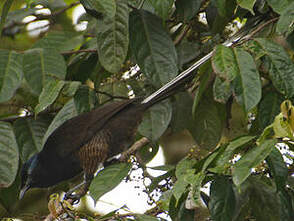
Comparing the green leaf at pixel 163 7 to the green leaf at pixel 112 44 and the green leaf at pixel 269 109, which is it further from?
the green leaf at pixel 269 109

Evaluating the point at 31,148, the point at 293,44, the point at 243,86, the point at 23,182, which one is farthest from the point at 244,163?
the point at 23,182

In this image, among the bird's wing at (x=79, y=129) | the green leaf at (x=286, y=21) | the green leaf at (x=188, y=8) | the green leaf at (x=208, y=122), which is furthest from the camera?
the bird's wing at (x=79, y=129)

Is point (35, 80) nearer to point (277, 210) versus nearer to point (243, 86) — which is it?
point (243, 86)

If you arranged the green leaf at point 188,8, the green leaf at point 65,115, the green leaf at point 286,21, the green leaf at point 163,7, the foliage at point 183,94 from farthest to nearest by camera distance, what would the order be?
the green leaf at point 65,115 → the green leaf at point 188,8 → the green leaf at point 163,7 → the green leaf at point 286,21 → the foliage at point 183,94

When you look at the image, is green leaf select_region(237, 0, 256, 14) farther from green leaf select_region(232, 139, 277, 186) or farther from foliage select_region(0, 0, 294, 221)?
green leaf select_region(232, 139, 277, 186)

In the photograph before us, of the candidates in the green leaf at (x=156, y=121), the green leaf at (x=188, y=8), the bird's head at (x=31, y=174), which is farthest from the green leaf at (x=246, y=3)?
the bird's head at (x=31, y=174)

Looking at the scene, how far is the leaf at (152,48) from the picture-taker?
276 cm

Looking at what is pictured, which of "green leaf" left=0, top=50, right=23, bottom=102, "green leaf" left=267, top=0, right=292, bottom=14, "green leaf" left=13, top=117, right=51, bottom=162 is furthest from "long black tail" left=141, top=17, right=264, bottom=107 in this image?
"green leaf" left=0, top=50, right=23, bottom=102

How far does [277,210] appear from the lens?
7.07ft

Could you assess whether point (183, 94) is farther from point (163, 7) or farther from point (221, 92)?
point (221, 92)

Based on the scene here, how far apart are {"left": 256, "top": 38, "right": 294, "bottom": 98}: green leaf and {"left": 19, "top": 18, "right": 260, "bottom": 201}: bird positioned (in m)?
0.76

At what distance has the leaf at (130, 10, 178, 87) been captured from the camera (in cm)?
276

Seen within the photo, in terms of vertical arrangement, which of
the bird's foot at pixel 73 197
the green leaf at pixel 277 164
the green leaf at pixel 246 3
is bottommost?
the bird's foot at pixel 73 197

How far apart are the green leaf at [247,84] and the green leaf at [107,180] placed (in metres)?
0.67
